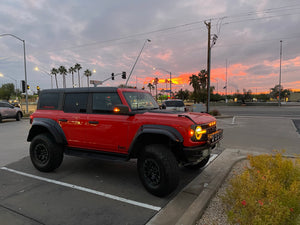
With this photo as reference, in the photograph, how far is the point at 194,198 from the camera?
3402 mm

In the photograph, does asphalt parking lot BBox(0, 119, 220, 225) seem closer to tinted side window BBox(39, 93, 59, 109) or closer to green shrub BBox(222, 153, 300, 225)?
green shrub BBox(222, 153, 300, 225)

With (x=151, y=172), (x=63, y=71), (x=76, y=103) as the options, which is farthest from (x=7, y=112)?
(x=63, y=71)

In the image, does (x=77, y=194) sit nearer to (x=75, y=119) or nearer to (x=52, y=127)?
(x=75, y=119)

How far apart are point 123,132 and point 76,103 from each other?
150 cm

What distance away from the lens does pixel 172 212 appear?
9.80 feet

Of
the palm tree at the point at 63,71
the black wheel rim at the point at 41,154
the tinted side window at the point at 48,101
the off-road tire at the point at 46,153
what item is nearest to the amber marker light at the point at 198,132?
the off-road tire at the point at 46,153

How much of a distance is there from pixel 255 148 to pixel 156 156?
4.99 metres

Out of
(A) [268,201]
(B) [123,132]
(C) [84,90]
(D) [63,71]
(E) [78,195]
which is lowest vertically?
(E) [78,195]

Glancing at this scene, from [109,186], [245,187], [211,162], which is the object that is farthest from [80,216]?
[211,162]

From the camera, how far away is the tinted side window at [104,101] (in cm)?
409

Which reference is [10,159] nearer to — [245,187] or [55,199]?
[55,199]

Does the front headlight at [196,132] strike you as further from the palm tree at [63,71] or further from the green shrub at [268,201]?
the palm tree at [63,71]

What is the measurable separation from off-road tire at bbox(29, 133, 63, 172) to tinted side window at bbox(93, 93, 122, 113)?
1.39 m

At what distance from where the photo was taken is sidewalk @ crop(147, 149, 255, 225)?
9.10 ft
